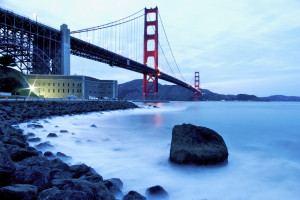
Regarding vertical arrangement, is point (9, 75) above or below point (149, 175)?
above

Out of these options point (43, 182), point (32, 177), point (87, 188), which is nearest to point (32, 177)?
point (32, 177)

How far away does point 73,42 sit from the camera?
3177cm

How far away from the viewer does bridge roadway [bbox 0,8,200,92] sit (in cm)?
2244

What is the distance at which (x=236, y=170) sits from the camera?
13.4 ft

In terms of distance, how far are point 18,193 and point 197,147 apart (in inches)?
120

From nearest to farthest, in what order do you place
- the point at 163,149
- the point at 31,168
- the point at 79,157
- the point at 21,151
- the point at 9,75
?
1. the point at 31,168
2. the point at 21,151
3. the point at 79,157
4. the point at 163,149
5. the point at 9,75

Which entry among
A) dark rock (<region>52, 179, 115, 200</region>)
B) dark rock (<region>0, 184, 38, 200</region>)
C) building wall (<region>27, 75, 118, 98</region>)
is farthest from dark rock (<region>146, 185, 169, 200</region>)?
building wall (<region>27, 75, 118, 98</region>)

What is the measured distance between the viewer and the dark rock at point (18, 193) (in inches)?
65.3

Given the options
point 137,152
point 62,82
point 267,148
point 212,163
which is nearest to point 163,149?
point 137,152

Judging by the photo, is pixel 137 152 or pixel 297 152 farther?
pixel 297 152

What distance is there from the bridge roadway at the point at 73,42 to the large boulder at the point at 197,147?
2501 centimetres

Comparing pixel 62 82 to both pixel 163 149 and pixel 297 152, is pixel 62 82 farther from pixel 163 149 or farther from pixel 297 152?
pixel 297 152

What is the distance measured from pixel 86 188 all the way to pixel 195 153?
2.43 m

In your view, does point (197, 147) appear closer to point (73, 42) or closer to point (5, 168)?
point (5, 168)
